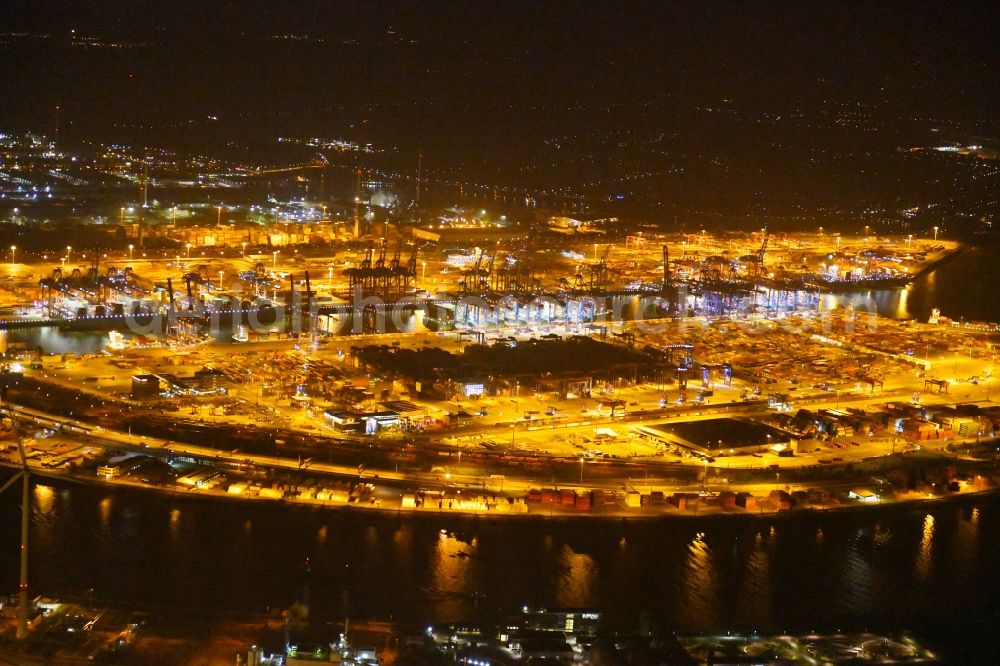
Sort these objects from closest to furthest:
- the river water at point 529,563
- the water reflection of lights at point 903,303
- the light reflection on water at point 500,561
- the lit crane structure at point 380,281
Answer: the river water at point 529,563 < the light reflection on water at point 500,561 < the lit crane structure at point 380,281 < the water reflection of lights at point 903,303

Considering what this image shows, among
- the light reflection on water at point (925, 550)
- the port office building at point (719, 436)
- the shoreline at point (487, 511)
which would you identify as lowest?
the light reflection on water at point (925, 550)

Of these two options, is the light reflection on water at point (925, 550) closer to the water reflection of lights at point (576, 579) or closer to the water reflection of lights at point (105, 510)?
the water reflection of lights at point (576, 579)

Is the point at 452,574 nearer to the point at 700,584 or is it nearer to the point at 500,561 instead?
the point at 500,561

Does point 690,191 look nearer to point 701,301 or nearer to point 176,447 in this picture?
point 701,301

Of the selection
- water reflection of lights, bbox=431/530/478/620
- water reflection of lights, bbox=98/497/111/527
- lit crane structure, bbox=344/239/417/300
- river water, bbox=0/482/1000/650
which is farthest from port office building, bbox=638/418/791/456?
lit crane structure, bbox=344/239/417/300

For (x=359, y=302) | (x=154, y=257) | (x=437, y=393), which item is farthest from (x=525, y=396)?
(x=154, y=257)

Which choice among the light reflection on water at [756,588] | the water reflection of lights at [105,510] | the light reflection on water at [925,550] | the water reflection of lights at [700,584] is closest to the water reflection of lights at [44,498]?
the water reflection of lights at [105,510]

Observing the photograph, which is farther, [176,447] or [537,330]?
[537,330]
